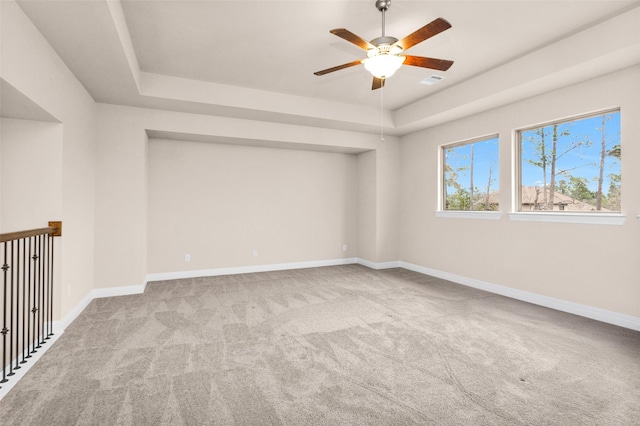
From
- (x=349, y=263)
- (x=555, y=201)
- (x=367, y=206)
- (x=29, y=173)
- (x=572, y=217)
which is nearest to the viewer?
(x=29, y=173)

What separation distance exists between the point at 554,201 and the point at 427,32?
295cm

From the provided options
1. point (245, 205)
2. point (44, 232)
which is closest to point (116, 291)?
point (44, 232)

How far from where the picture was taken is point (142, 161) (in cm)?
443

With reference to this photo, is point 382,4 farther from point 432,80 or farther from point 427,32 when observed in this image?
point 432,80

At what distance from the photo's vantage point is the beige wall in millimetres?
3195

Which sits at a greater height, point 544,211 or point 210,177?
point 210,177

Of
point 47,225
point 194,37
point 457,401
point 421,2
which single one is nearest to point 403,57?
point 421,2

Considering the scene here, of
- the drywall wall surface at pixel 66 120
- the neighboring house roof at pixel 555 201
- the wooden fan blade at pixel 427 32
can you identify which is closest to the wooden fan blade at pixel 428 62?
the wooden fan blade at pixel 427 32

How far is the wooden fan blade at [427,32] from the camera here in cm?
213

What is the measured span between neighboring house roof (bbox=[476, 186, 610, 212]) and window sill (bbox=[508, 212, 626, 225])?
17 centimetres

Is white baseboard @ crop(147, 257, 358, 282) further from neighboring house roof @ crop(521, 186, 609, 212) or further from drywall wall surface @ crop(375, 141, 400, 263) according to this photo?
neighboring house roof @ crop(521, 186, 609, 212)

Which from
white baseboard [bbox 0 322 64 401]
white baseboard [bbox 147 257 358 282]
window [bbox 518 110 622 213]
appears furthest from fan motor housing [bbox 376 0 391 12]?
white baseboard [bbox 147 257 358 282]

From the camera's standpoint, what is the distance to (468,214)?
16.2ft

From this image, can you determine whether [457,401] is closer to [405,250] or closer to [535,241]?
[535,241]
